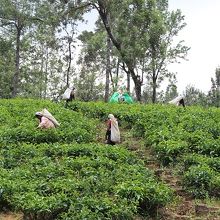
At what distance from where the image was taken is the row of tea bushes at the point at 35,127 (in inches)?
627

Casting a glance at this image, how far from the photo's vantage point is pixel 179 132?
16.3m

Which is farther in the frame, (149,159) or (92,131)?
(92,131)

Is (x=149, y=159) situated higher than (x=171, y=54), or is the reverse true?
(x=171, y=54)

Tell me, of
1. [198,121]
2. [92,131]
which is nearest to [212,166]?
[198,121]

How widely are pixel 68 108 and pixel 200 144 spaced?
997 centimetres

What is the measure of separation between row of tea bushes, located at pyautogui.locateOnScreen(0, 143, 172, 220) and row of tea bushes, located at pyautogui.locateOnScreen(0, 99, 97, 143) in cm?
204

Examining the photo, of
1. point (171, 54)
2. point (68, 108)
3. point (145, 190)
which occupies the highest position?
point (171, 54)

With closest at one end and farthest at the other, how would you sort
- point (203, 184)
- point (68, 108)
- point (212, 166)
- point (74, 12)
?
point (203, 184) → point (212, 166) → point (68, 108) → point (74, 12)

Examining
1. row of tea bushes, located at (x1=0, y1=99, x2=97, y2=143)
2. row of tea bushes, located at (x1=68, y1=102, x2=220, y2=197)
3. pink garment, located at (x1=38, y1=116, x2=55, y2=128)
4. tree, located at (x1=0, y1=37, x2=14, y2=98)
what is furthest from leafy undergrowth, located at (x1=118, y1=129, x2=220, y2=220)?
tree, located at (x1=0, y1=37, x2=14, y2=98)

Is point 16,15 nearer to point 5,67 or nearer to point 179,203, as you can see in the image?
point 5,67

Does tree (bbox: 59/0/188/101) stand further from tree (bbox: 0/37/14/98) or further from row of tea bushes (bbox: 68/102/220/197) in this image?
tree (bbox: 0/37/14/98)

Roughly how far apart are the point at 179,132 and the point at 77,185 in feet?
21.7

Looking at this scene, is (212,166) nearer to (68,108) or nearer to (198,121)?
(198,121)

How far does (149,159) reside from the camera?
49.1 feet
